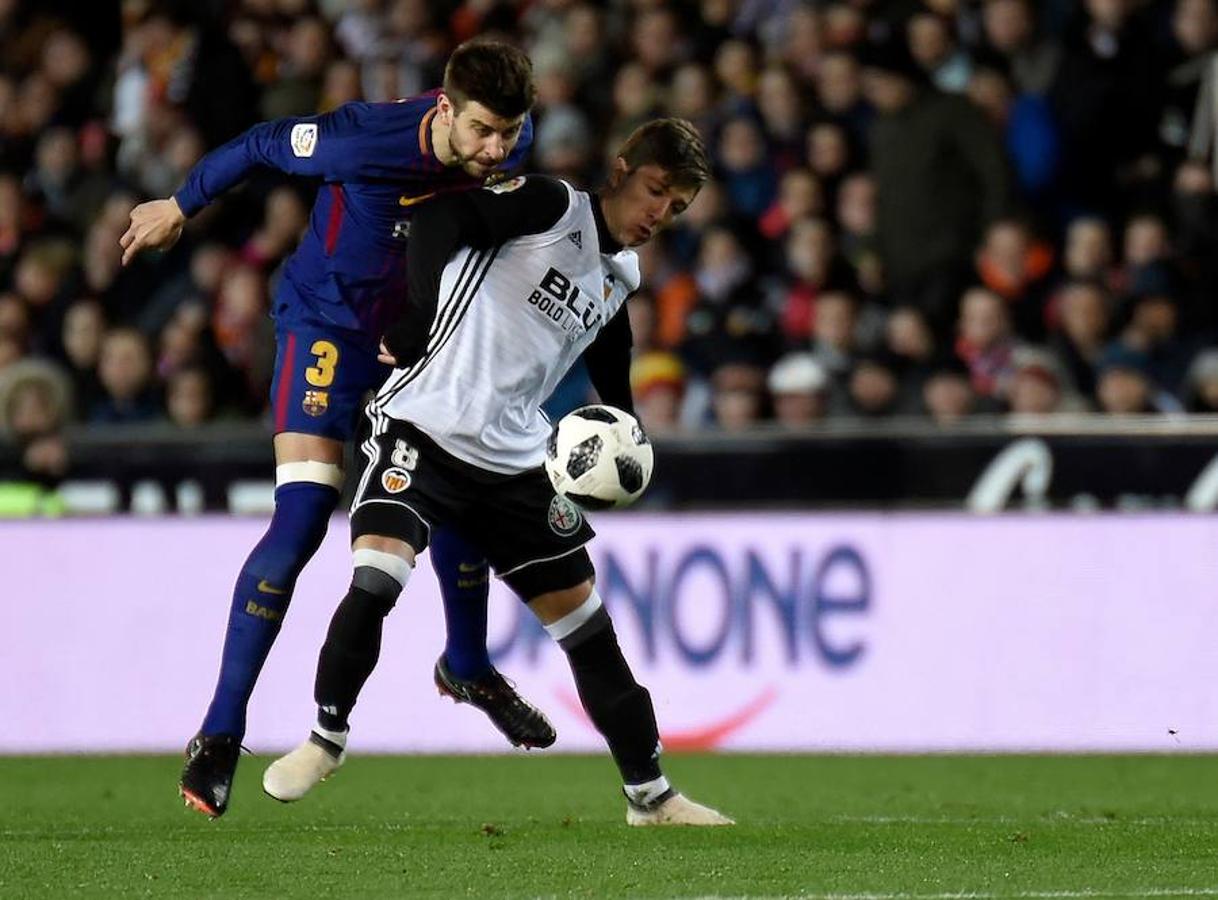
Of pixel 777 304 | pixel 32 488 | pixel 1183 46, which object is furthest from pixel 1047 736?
pixel 32 488

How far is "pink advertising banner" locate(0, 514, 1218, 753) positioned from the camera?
10.1m

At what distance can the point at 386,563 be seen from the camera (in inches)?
258

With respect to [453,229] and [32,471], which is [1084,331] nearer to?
[32,471]

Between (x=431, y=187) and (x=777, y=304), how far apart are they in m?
5.47

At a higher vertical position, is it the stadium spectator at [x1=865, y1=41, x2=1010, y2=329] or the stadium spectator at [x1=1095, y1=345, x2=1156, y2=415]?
the stadium spectator at [x1=865, y1=41, x2=1010, y2=329]

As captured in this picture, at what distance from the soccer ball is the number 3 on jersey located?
712 mm

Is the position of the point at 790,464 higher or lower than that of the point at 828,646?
higher

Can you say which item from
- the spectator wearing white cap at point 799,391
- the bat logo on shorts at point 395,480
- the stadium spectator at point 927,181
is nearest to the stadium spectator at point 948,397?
the spectator wearing white cap at point 799,391

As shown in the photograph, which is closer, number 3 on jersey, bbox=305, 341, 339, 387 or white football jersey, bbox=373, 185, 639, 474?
white football jersey, bbox=373, 185, 639, 474

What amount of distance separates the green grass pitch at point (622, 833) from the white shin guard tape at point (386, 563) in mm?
732

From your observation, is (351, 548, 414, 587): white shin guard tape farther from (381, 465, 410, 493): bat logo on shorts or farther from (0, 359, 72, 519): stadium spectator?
(0, 359, 72, 519): stadium spectator

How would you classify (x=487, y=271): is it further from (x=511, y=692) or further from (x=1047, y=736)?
(x=1047, y=736)

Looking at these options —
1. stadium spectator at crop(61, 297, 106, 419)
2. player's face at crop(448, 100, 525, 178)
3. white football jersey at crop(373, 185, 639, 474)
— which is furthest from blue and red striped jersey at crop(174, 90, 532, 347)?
stadium spectator at crop(61, 297, 106, 419)

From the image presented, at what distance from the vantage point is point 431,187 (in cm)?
686
